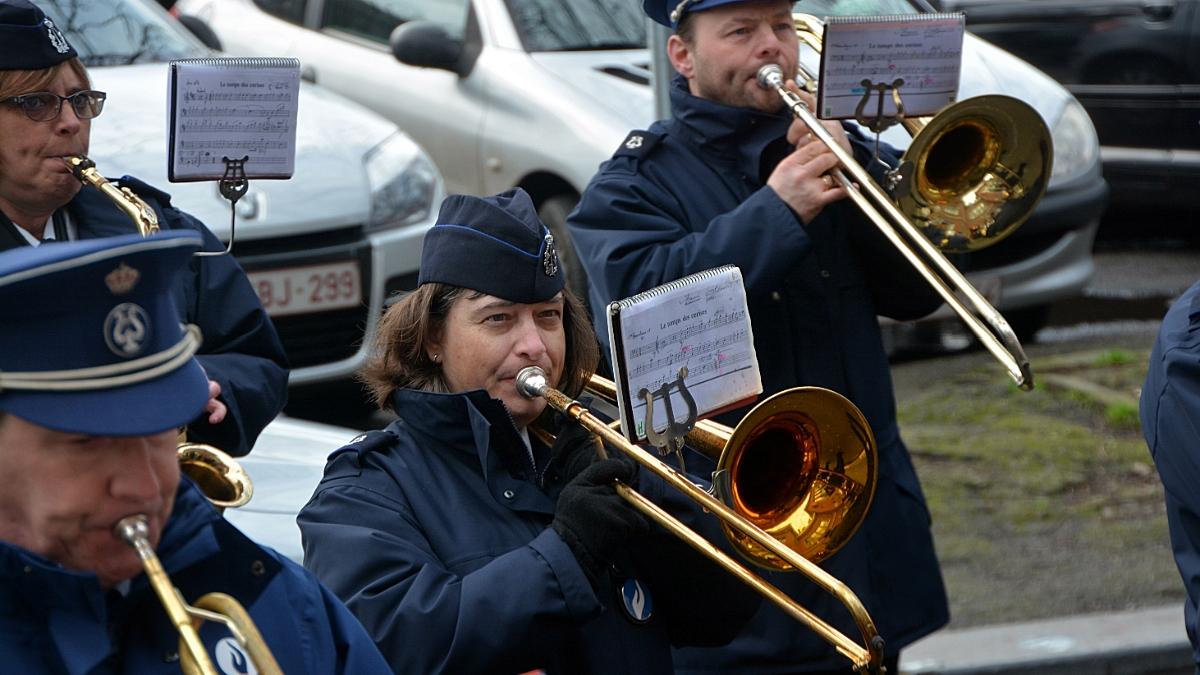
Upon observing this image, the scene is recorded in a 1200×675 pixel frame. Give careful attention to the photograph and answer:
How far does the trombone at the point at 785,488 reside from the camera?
2893 mm

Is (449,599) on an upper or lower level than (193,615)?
lower

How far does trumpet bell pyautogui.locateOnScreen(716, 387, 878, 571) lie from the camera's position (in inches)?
124

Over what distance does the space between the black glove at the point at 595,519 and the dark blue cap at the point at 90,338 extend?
864 millimetres

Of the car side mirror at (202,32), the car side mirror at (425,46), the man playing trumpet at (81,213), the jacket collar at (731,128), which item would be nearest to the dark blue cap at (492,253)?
the man playing trumpet at (81,213)

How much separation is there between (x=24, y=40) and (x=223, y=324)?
664 millimetres

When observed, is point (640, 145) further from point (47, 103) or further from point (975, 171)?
point (47, 103)

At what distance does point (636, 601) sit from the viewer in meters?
2.87

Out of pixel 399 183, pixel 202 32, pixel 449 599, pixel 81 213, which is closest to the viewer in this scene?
pixel 449 599

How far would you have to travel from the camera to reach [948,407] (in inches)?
283

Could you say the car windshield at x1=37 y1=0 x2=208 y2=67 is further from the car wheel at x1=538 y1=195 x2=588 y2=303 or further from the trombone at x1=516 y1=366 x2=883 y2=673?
the trombone at x1=516 y1=366 x2=883 y2=673

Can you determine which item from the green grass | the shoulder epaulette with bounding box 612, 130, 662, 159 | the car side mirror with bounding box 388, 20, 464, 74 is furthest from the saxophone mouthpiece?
the car side mirror with bounding box 388, 20, 464, 74

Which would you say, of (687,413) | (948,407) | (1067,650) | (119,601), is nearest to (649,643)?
(687,413)

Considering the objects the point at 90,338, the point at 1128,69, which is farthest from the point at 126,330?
the point at 1128,69

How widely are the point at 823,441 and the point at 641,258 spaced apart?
2.32 feet
